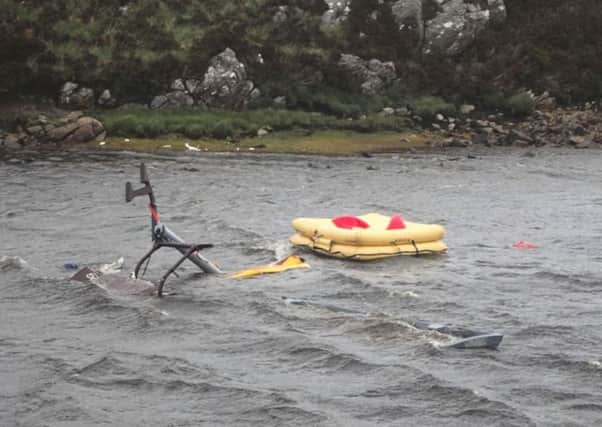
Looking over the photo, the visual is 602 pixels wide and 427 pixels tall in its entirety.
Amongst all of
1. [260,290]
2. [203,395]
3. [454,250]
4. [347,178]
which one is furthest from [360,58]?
[203,395]

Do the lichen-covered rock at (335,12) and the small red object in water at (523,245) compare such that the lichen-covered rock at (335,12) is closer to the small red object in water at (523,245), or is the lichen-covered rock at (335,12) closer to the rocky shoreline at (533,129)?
Result: the rocky shoreline at (533,129)

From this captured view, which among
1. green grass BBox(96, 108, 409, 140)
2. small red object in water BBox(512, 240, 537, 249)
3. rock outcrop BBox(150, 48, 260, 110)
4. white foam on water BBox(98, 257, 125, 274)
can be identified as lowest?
white foam on water BBox(98, 257, 125, 274)

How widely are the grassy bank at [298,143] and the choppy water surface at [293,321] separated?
965 centimetres

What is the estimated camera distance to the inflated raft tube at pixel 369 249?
57.5 feet

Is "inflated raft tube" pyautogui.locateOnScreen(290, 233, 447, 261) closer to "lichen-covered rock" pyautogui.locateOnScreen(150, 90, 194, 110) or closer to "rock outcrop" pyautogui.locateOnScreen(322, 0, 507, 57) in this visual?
"lichen-covered rock" pyautogui.locateOnScreen(150, 90, 194, 110)

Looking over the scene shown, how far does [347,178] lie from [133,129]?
9.96 m

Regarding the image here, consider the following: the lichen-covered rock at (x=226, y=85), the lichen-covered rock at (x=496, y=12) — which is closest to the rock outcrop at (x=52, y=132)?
the lichen-covered rock at (x=226, y=85)

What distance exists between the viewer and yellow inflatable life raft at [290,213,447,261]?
17578 mm

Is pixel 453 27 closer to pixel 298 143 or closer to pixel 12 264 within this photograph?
pixel 298 143

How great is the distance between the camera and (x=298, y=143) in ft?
119

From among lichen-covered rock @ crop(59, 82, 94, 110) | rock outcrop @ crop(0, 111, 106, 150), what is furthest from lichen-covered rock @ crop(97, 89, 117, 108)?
rock outcrop @ crop(0, 111, 106, 150)

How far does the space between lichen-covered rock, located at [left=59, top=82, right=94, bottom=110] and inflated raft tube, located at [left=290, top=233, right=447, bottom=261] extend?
2120cm

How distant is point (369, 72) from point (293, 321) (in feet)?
96.9

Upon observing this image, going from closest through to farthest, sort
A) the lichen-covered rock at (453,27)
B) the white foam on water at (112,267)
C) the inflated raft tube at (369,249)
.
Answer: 1. the white foam on water at (112,267)
2. the inflated raft tube at (369,249)
3. the lichen-covered rock at (453,27)
